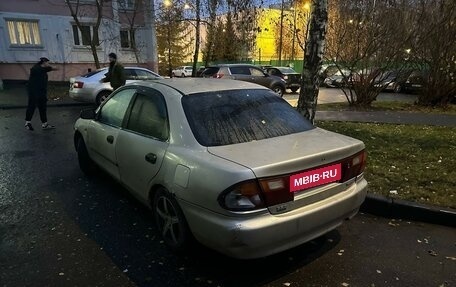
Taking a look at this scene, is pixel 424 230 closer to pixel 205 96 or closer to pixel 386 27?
pixel 205 96

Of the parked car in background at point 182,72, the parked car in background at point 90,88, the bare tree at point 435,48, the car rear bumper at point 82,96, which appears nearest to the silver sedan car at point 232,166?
the parked car in background at point 90,88

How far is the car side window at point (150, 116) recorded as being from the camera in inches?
135

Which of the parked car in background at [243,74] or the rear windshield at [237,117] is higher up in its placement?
the rear windshield at [237,117]

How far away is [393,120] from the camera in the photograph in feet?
31.5

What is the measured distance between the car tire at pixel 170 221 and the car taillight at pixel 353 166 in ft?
4.53

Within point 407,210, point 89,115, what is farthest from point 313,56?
point 89,115

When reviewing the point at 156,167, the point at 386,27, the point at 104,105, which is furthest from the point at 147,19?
the point at 156,167

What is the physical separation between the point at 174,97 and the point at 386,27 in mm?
10479

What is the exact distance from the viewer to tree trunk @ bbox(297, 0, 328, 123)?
550 centimetres

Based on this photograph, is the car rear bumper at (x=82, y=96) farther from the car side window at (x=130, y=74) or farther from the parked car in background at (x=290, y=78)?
the parked car in background at (x=290, y=78)

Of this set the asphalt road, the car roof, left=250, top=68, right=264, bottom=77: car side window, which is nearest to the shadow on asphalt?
the asphalt road

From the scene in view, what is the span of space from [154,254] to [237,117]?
4.73 feet

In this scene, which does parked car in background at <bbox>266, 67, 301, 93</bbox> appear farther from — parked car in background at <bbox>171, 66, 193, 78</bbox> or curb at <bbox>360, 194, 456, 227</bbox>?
parked car in background at <bbox>171, 66, 193, 78</bbox>

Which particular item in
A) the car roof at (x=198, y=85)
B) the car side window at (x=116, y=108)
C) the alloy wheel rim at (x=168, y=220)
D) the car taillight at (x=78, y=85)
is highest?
the car roof at (x=198, y=85)
